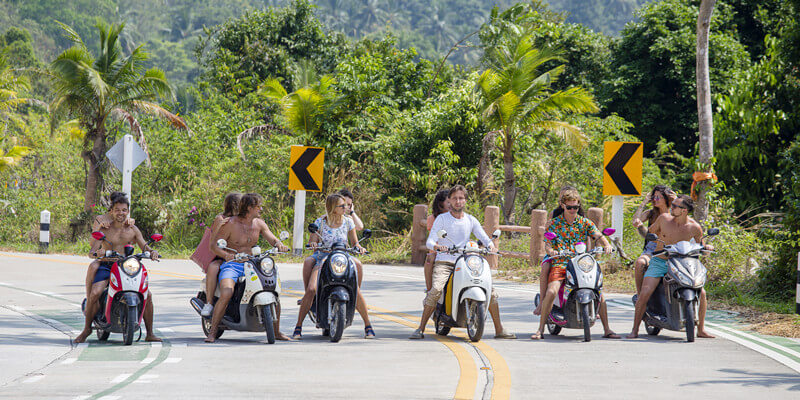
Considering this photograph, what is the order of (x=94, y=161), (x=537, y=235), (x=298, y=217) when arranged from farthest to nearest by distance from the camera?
(x=94, y=161) < (x=298, y=217) < (x=537, y=235)

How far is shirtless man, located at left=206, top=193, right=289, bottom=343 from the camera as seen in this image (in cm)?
929

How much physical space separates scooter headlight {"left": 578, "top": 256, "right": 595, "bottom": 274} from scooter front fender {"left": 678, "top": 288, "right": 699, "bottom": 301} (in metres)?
1.00

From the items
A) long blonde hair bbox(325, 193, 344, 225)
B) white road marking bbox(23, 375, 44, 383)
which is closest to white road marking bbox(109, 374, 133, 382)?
white road marking bbox(23, 375, 44, 383)

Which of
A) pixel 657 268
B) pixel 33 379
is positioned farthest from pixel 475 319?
pixel 33 379

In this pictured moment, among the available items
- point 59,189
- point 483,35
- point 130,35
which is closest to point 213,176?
point 59,189

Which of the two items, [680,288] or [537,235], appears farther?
Answer: [537,235]

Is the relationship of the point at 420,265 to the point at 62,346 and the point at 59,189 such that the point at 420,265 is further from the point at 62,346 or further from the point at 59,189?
the point at 59,189

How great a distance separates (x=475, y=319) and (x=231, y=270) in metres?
2.60

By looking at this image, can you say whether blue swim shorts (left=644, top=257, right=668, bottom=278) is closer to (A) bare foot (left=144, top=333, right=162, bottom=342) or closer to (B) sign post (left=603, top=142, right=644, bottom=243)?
(B) sign post (left=603, top=142, right=644, bottom=243)

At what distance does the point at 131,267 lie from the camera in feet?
29.3

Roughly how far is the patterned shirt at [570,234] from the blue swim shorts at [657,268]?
0.80 meters

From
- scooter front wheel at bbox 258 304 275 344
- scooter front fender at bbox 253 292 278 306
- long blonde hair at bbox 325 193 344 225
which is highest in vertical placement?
long blonde hair at bbox 325 193 344 225

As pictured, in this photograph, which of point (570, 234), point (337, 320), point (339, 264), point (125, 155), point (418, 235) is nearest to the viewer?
point (337, 320)

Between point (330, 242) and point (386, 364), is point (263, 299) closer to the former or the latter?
point (330, 242)
